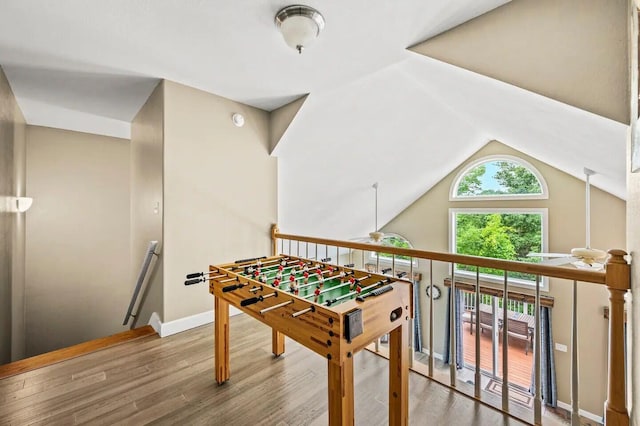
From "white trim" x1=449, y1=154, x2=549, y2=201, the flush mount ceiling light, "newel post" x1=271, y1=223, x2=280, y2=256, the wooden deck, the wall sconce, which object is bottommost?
the wooden deck

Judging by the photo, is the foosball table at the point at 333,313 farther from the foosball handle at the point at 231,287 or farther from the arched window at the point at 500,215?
the arched window at the point at 500,215

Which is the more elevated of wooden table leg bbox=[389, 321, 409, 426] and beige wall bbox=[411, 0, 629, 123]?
beige wall bbox=[411, 0, 629, 123]

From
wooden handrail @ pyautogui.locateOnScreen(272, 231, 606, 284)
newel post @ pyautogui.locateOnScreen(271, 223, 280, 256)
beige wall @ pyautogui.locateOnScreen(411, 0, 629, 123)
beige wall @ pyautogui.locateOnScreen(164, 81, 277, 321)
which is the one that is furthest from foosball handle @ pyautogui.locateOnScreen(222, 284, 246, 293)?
beige wall @ pyautogui.locateOnScreen(411, 0, 629, 123)

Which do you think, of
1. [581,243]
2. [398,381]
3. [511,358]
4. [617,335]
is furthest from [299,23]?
[511,358]

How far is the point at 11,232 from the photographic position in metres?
2.73

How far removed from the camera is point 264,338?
8.54ft

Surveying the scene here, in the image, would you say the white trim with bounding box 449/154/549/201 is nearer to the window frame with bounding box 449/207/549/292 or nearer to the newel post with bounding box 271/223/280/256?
the window frame with bounding box 449/207/549/292

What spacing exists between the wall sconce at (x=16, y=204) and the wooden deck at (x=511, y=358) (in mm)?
7268

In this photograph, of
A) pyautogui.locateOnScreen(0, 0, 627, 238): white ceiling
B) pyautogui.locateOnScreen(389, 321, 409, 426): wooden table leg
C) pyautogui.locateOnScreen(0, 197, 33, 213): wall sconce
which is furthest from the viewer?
pyautogui.locateOnScreen(0, 197, 33, 213): wall sconce

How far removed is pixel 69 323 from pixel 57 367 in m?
2.33

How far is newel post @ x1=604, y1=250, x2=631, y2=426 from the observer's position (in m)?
1.22

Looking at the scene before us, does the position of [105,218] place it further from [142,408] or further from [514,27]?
[514,27]

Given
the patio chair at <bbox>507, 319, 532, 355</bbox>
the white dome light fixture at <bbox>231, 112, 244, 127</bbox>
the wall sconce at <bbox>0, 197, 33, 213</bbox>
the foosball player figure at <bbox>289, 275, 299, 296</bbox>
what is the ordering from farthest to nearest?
1. the patio chair at <bbox>507, 319, 532, 355</bbox>
2. the white dome light fixture at <bbox>231, 112, 244, 127</bbox>
3. the wall sconce at <bbox>0, 197, 33, 213</bbox>
4. the foosball player figure at <bbox>289, 275, 299, 296</bbox>

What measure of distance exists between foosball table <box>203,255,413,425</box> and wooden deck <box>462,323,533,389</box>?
5.08 metres
